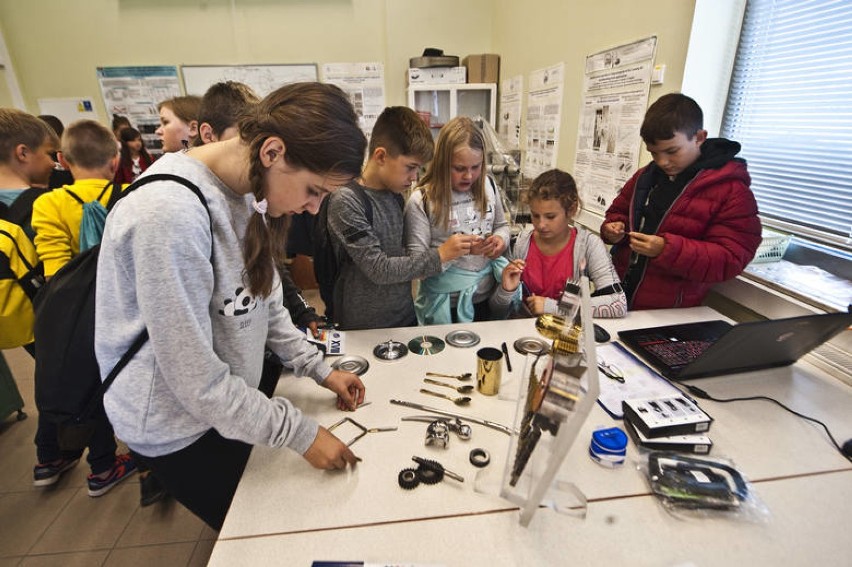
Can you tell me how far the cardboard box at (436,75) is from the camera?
145 inches

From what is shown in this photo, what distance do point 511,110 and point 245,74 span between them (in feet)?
8.22

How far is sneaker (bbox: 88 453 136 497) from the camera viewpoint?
170 cm

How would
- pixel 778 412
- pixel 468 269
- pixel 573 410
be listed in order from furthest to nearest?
pixel 468 269
pixel 778 412
pixel 573 410

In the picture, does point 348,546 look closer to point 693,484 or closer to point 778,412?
point 693,484

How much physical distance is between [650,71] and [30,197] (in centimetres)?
265

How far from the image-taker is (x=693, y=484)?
2.53 ft

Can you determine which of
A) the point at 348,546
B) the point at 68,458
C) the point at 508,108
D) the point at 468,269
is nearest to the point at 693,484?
the point at 348,546

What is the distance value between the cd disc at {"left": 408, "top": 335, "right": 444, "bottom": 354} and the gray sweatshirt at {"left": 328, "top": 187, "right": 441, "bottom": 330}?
214 millimetres

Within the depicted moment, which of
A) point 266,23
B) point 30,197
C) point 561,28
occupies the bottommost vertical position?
point 30,197

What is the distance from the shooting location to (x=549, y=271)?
166 cm

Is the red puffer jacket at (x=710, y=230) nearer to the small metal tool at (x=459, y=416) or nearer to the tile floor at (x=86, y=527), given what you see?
the small metal tool at (x=459, y=416)

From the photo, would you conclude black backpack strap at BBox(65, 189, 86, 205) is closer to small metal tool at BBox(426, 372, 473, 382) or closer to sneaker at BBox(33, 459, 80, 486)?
sneaker at BBox(33, 459, 80, 486)

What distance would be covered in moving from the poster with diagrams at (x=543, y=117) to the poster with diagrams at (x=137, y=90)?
10.7 feet

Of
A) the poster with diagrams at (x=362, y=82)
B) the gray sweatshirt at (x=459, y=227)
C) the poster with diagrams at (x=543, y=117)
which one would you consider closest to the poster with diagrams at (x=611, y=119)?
the poster with diagrams at (x=543, y=117)
